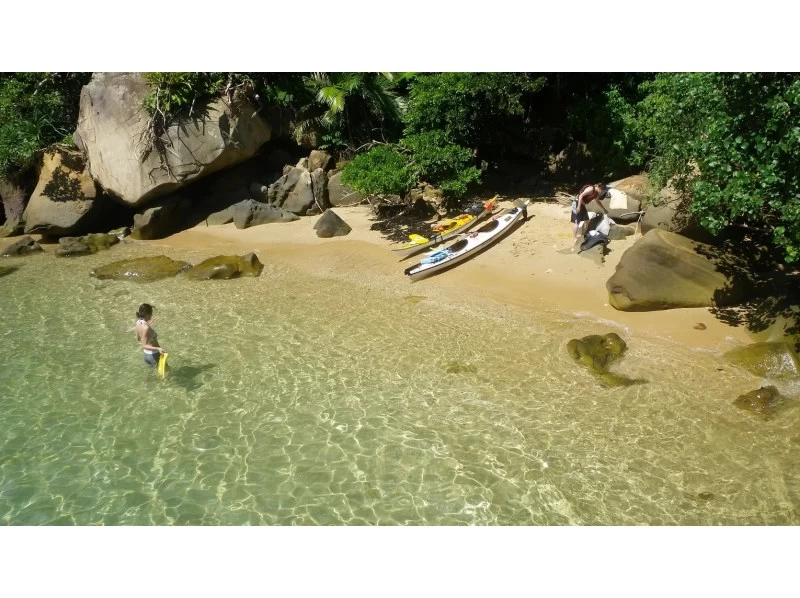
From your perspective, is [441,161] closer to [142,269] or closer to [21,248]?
[142,269]

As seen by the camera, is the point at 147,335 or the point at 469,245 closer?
the point at 147,335

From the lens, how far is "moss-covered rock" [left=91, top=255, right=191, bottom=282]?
15.3 meters

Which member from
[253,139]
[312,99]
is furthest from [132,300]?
[312,99]

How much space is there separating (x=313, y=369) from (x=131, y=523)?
4.00 metres

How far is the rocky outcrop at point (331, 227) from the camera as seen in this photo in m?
16.6

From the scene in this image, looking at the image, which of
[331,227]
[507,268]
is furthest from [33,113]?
[507,268]

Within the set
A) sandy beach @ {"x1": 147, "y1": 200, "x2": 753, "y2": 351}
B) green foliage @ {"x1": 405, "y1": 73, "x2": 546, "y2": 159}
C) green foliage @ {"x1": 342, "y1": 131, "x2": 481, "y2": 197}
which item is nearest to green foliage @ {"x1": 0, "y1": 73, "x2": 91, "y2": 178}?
sandy beach @ {"x1": 147, "y1": 200, "x2": 753, "y2": 351}

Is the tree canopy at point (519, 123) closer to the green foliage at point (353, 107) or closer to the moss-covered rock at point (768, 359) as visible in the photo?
the green foliage at point (353, 107)

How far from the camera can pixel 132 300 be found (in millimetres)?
14023

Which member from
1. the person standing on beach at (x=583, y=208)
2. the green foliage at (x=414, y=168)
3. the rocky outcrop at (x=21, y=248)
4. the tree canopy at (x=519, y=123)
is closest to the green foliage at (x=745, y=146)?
the tree canopy at (x=519, y=123)

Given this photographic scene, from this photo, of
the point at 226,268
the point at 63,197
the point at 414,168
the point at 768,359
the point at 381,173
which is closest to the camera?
the point at 768,359

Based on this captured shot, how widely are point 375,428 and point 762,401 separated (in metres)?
5.88

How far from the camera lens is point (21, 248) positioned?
1775 centimetres

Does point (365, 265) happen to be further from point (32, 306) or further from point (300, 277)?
point (32, 306)
